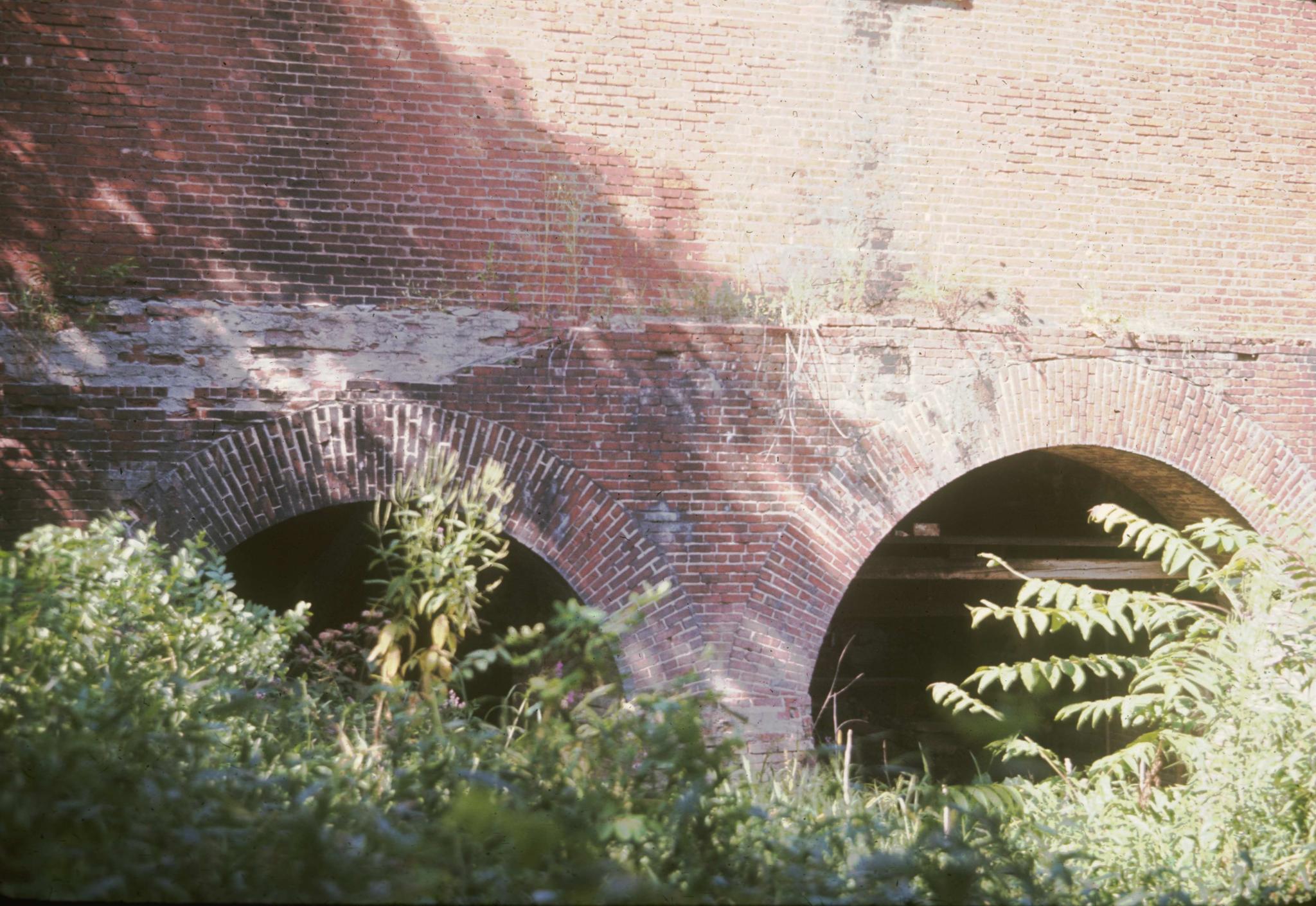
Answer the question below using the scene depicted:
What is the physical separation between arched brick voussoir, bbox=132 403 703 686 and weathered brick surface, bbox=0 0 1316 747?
0.02 meters

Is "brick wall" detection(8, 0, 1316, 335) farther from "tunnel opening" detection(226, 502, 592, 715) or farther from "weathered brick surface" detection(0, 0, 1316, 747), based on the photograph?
"tunnel opening" detection(226, 502, 592, 715)

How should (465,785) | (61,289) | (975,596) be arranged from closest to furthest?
(465,785) < (61,289) < (975,596)

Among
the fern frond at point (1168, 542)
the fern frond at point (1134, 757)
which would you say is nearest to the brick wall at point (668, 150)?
the fern frond at point (1168, 542)

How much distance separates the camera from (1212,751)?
4.29 meters

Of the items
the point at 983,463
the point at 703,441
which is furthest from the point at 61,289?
the point at 983,463

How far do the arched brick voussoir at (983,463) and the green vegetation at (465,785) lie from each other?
4.03 feet

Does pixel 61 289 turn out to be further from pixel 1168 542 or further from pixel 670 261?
pixel 1168 542

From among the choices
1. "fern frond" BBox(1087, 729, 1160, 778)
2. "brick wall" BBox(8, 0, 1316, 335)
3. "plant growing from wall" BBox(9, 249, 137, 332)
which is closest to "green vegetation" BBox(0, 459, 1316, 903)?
"fern frond" BBox(1087, 729, 1160, 778)

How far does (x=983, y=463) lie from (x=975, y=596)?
411 cm

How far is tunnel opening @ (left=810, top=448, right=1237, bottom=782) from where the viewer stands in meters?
7.84

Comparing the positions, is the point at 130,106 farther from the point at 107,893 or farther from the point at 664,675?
the point at 107,893

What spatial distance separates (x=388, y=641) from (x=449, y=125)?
363 cm

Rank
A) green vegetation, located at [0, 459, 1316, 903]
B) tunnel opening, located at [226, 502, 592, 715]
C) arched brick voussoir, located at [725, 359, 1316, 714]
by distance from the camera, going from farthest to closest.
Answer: tunnel opening, located at [226, 502, 592, 715], arched brick voussoir, located at [725, 359, 1316, 714], green vegetation, located at [0, 459, 1316, 903]

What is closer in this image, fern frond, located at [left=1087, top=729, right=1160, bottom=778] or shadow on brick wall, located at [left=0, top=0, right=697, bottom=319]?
fern frond, located at [left=1087, top=729, right=1160, bottom=778]
